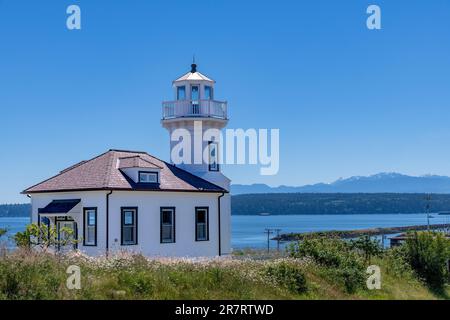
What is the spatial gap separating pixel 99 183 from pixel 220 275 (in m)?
8.93

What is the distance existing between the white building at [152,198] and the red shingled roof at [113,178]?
4 cm

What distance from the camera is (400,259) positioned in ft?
93.8

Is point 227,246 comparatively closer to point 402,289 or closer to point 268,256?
point 268,256

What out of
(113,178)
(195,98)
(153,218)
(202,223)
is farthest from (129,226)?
(195,98)

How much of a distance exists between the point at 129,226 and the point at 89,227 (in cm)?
159

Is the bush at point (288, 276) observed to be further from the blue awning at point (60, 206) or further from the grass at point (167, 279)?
the blue awning at point (60, 206)

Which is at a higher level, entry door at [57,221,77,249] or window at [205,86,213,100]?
window at [205,86,213,100]

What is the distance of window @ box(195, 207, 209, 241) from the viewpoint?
30297 mm

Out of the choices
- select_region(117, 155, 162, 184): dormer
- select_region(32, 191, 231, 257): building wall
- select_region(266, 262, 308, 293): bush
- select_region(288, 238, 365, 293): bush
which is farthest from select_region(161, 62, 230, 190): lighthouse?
select_region(266, 262, 308, 293): bush

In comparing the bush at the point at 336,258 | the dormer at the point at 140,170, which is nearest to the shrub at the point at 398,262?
the bush at the point at 336,258

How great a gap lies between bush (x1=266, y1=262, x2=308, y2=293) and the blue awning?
9.54m

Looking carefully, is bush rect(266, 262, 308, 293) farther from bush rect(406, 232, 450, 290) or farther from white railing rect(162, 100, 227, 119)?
white railing rect(162, 100, 227, 119)

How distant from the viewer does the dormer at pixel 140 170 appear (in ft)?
92.2

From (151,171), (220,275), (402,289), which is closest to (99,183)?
(151,171)
